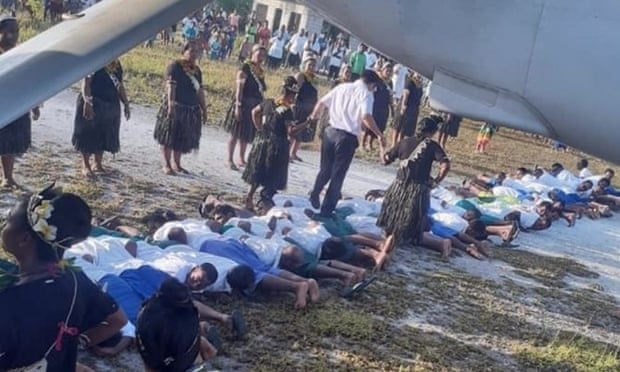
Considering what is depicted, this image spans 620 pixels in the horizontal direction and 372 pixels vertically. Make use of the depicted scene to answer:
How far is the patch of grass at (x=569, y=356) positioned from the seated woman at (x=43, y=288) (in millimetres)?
3645

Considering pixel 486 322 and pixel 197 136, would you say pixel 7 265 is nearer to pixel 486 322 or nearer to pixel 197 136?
pixel 486 322

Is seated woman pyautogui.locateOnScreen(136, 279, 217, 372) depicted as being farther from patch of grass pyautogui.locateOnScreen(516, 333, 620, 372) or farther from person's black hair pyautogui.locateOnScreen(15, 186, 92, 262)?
patch of grass pyautogui.locateOnScreen(516, 333, 620, 372)

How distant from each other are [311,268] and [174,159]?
3.39 m

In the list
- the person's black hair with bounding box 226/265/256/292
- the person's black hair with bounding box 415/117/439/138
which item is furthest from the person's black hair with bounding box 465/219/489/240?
the person's black hair with bounding box 226/265/256/292

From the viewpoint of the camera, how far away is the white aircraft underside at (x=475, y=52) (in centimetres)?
335

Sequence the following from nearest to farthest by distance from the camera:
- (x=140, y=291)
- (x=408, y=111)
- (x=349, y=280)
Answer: (x=140, y=291) < (x=349, y=280) < (x=408, y=111)

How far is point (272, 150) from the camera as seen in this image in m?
8.14

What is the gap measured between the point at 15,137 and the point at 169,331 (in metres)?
4.21

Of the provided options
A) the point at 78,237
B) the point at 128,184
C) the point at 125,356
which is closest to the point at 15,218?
the point at 78,237

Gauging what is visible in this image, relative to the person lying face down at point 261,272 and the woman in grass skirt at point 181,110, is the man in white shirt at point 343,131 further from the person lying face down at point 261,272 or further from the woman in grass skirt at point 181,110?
the person lying face down at point 261,272

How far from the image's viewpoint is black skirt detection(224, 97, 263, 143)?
9.70 m

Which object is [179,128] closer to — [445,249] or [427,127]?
[427,127]

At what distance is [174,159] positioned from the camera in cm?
916

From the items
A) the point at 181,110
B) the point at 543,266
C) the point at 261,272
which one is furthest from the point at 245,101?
the point at 261,272
